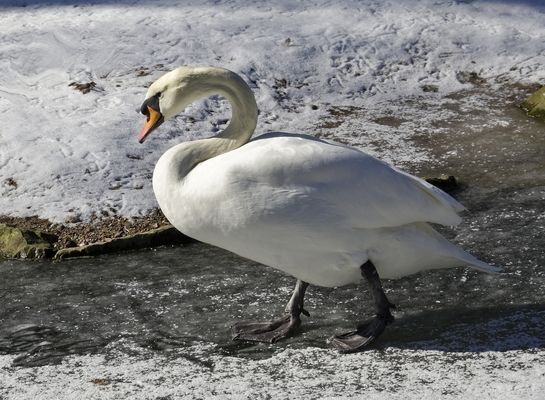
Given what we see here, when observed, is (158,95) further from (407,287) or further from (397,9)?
(397,9)

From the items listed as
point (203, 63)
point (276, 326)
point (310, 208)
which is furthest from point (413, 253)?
point (203, 63)

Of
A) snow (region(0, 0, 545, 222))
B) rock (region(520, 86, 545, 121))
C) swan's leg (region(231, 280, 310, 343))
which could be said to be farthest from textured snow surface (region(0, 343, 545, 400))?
rock (region(520, 86, 545, 121))

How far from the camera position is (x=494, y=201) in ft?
20.8

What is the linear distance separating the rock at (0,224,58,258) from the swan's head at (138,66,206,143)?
136cm

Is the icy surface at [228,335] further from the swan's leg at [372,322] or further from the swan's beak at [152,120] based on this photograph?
the swan's beak at [152,120]

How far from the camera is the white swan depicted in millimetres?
4480

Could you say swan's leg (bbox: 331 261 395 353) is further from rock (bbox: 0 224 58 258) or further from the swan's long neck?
rock (bbox: 0 224 58 258)

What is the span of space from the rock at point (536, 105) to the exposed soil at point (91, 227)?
3.07 meters

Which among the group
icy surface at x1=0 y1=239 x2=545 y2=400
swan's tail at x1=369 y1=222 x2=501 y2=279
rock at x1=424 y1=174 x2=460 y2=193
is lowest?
icy surface at x1=0 y1=239 x2=545 y2=400

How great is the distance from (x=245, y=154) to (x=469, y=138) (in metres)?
3.26

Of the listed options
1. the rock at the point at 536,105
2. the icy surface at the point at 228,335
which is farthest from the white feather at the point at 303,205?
the rock at the point at 536,105

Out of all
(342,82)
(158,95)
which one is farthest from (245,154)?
(342,82)

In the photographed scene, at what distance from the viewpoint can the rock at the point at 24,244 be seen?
234 inches

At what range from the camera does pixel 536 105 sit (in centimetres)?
776
